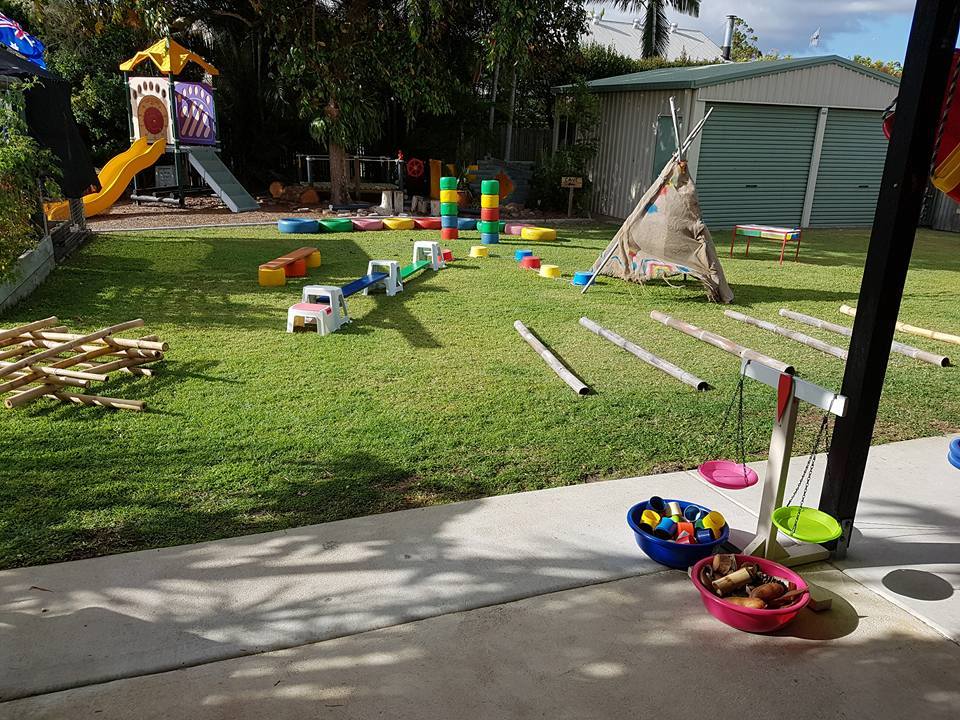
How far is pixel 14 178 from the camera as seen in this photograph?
24.9 feet

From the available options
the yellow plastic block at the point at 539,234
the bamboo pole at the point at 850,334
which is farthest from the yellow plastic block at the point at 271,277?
the bamboo pole at the point at 850,334

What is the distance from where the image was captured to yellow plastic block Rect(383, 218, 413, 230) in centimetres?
1483

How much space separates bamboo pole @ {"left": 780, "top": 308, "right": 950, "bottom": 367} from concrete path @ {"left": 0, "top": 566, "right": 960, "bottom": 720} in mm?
3675

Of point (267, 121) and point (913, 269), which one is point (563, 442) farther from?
point (267, 121)

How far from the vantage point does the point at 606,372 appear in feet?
20.9

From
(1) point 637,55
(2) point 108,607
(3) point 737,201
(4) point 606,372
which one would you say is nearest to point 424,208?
(3) point 737,201

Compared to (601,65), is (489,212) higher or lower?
lower

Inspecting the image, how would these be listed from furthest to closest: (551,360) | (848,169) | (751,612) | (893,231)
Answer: (848,169) → (551,360) → (893,231) → (751,612)

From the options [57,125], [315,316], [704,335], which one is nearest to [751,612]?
[704,335]

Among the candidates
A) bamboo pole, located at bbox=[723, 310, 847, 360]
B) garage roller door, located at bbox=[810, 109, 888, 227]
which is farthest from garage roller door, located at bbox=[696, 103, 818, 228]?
bamboo pole, located at bbox=[723, 310, 847, 360]

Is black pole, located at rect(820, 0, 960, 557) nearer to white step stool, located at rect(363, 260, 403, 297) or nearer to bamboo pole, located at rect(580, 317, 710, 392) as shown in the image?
bamboo pole, located at rect(580, 317, 710, 392)

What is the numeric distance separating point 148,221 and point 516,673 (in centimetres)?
1450

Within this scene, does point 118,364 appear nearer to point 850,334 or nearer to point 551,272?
point 551,272

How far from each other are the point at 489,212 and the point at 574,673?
35.9 ft
